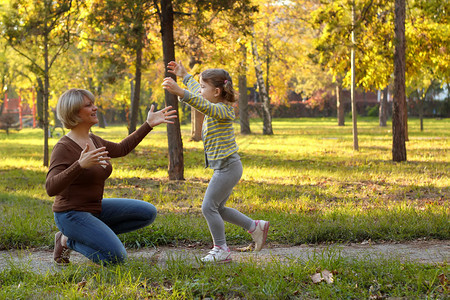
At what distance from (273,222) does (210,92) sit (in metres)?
2.25

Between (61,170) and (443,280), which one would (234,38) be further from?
(443,280)

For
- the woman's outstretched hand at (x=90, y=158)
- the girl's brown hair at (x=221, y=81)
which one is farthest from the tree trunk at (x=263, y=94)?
the woman's outstretched hand at (x=90, y=158)

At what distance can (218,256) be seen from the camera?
16.1 ft

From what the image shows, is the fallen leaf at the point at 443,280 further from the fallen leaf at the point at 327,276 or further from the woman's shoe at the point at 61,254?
the woman's shoe at the point at 61,254

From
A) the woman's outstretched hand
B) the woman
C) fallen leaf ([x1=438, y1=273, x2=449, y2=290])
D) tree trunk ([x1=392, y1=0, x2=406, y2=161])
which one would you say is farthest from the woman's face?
tree trunk ([x1=392, y1=0, x2=406, y2=161])

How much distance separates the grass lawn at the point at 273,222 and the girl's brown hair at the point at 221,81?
1.57 meters

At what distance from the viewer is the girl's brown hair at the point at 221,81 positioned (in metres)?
5.03

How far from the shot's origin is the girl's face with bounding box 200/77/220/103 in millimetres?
5051

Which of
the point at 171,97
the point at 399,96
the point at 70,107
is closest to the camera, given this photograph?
the point at 70,107

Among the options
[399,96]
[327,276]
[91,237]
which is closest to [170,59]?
[91,237]

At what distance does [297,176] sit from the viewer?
11734 millimetres

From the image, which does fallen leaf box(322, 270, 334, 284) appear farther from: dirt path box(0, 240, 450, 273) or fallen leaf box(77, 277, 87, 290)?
fallen leaf box(77, 277, 87, 290)

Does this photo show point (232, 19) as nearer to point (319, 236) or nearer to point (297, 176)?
point (297, 176)

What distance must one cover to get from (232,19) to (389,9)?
6648mm
